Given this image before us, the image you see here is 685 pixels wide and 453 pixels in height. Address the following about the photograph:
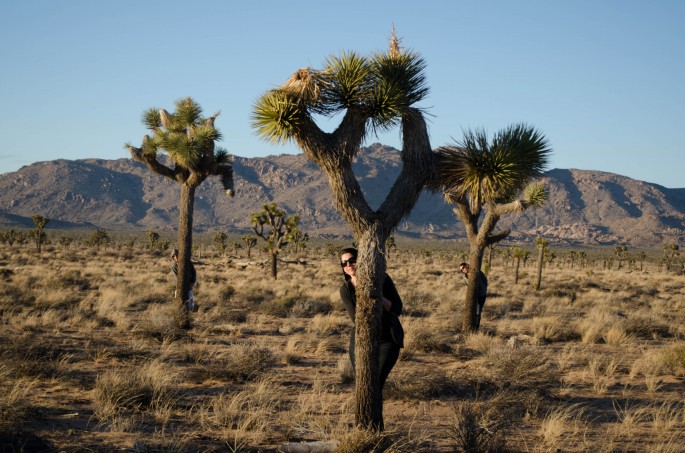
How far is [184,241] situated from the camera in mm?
14000

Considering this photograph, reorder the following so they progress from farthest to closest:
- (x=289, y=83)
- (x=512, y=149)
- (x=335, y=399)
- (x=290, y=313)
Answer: (x=290, y=313) < (x=335, y=399) < (x=512, y=149) < (x=289, y=83)

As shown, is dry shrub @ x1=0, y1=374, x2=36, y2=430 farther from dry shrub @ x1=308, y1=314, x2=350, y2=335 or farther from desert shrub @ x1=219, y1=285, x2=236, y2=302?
desert shrub @ x1=219, y1=285, x2=236, y2=302

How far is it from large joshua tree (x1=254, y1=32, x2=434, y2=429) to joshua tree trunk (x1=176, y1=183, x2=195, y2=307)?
7685 millimetres

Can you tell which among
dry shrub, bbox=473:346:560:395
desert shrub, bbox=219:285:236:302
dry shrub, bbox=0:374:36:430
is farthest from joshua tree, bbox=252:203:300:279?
dry shrub, bbox=0:374:36:430

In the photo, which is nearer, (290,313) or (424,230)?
(290,313)

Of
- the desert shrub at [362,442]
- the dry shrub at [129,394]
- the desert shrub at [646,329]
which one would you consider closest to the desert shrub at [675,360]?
the desert shrub at [646,329]

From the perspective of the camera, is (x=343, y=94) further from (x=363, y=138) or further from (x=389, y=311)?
(x=389, y=311)

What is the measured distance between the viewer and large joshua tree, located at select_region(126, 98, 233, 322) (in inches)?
524

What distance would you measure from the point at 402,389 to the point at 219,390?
260 centimetres

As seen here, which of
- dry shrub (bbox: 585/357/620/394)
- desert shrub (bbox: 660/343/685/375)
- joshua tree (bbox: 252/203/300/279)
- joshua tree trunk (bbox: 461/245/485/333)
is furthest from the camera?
joshua tree (bbox: 252/203/300/279)

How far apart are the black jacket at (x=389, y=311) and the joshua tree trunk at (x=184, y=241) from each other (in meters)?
8.38

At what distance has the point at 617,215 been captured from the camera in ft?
654

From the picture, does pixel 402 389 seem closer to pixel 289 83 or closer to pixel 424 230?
pixel 289 83

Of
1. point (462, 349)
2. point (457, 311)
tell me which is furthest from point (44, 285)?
point (462, 349)
